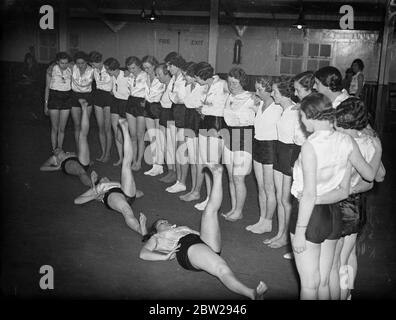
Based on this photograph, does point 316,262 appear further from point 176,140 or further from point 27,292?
point 176,140

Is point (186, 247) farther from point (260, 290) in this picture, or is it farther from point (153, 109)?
point (153, 109)

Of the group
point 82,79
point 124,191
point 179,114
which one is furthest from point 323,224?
point 82,79

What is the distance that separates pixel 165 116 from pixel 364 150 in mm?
2969

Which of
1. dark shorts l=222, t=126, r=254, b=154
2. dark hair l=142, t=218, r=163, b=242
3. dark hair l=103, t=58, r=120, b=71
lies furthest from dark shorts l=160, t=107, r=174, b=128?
dark hair l=142, t=218, r=163, b=242

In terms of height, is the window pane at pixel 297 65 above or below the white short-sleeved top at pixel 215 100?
above

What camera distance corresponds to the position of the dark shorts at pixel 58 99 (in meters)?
5.45

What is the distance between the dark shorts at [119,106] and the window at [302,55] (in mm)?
4687

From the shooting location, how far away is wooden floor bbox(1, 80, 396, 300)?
9.45 feet

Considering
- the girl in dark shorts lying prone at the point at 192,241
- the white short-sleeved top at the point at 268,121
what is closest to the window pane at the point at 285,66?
the white short-sleeved top at the point at 268,121

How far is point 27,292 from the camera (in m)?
2.85

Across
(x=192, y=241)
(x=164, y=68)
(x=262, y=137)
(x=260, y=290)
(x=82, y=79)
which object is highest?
(x=164, y=68)

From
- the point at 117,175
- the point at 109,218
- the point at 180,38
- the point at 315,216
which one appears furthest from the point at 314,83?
the point at 180,38

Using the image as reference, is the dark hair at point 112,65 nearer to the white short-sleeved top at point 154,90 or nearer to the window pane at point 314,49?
the white short-sleeved top at point 154,90

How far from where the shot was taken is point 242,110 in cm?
374
